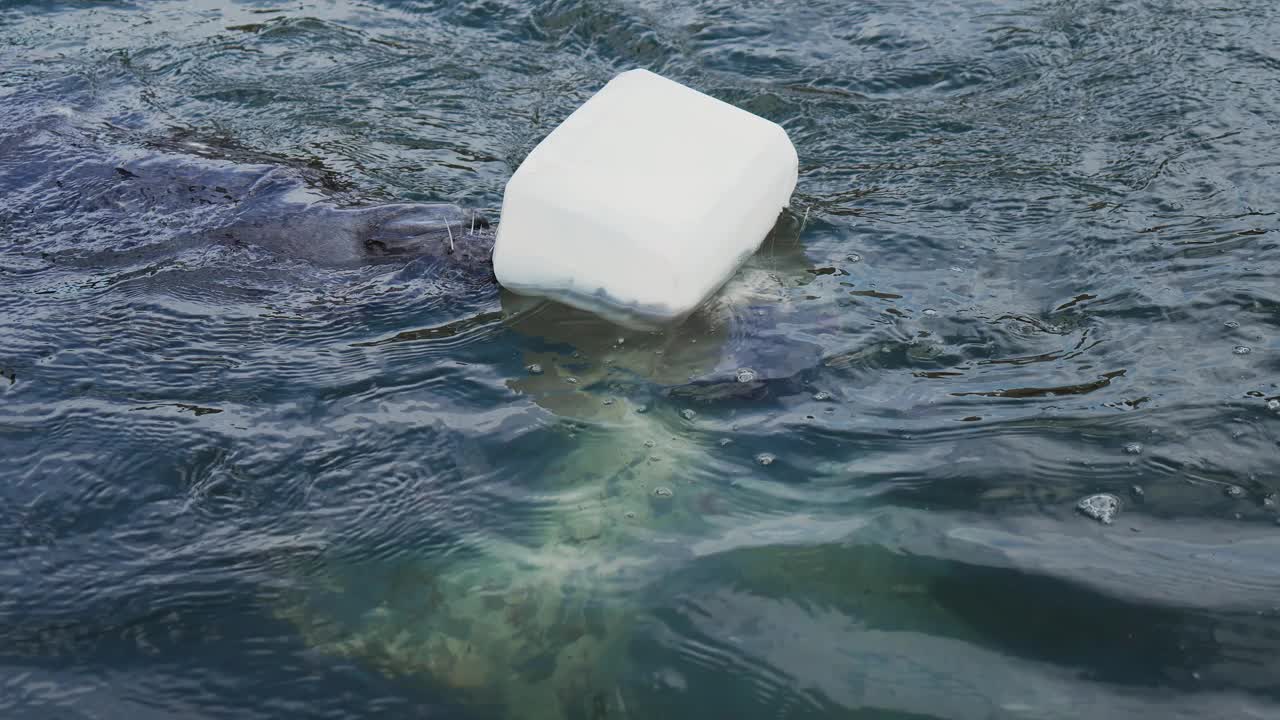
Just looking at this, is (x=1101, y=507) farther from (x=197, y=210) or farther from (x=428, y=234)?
(x=197, y=210)

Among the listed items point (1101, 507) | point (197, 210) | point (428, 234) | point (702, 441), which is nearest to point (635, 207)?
point (702, 441)

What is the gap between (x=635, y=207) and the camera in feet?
12.9

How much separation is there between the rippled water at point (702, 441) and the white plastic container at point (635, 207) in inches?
7.4

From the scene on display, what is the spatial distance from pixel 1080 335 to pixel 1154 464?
0.86 meters

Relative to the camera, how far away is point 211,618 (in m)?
2.92

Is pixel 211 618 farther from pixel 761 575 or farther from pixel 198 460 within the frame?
pixel 761 575

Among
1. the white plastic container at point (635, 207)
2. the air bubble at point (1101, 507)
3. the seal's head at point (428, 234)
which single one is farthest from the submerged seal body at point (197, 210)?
the air bubble at point (1101, 507)

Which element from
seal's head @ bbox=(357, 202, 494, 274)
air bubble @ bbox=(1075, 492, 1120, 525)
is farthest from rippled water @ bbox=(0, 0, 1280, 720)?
seal's head @ bbox=(357, 202, 494, 274)

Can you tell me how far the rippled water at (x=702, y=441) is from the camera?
273 centimetres

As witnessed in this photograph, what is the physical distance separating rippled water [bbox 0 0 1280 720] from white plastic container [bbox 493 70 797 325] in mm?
189

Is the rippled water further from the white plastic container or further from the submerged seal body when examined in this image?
the white plastic container

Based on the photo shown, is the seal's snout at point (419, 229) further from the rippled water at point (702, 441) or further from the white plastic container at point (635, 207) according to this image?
the white plastic container at point (635, 207)

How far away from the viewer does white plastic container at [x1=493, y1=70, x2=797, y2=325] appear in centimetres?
393

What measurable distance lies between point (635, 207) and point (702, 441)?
0.95 m
